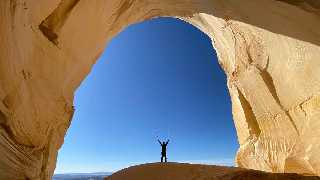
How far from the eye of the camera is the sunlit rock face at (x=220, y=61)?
512 centimetres

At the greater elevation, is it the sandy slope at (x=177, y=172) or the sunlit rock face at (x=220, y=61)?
the sunlit rock face at (x=220, y=61)

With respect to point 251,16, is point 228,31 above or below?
above

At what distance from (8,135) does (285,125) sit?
8.80m

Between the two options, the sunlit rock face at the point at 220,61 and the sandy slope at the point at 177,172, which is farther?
the sandy slope at the point at 177,172

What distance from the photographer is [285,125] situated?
36.6 feet

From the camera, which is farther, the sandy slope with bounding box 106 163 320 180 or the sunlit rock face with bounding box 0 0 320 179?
the sandy slope with bounding box 106 163 320 180

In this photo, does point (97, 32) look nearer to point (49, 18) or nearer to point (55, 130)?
point (49, 18)

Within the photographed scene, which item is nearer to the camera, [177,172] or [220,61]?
[177,172]

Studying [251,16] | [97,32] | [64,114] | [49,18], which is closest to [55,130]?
[64,114]

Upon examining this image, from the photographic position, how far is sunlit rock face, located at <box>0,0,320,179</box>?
512cm

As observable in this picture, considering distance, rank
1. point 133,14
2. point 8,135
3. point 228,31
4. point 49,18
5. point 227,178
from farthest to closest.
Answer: point 228,31 → point 133,14 → point 227,178 → point 49,18 → point 8,135

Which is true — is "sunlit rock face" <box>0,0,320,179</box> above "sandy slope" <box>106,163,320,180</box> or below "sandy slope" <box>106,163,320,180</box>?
above

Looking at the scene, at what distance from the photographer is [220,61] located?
49.2 ft

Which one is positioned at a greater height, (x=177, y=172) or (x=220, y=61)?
(x=220, y=61)
